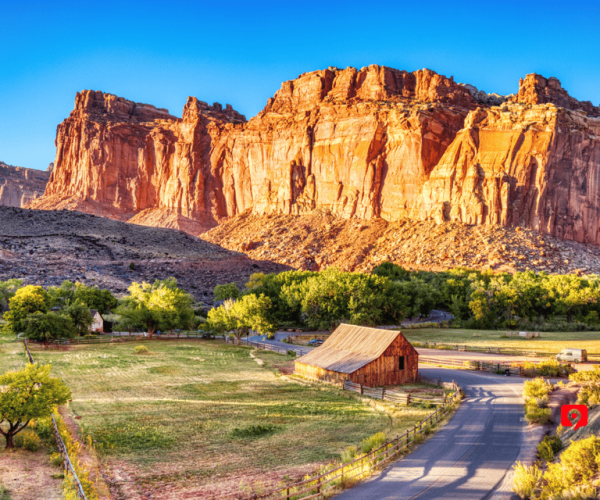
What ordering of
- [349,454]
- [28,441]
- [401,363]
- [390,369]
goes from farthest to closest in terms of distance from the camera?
[401,363] < [390,369] < [28,441] < [349,454]

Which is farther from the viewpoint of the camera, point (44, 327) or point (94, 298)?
point (94, 298)

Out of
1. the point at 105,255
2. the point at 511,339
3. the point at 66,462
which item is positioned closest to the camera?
the point at 66,462

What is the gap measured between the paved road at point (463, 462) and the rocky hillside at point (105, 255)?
63937 millimetres

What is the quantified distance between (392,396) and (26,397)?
17854 millimetres

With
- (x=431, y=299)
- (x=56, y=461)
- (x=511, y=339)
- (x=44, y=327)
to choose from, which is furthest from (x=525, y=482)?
(x=431, y=299)

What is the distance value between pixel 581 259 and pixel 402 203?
1645 inches

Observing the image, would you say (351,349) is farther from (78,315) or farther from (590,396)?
(78,315)

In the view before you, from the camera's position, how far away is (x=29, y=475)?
1745cm

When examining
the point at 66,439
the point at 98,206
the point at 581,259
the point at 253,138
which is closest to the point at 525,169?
the point at 581,259

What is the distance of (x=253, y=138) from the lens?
16475cm

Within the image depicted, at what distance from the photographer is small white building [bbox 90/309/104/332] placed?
2440 inches

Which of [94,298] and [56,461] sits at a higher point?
[94,298]

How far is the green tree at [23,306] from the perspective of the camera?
5062 centimetres

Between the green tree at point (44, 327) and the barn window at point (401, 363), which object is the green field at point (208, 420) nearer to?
the barn window at point (401, 363)
